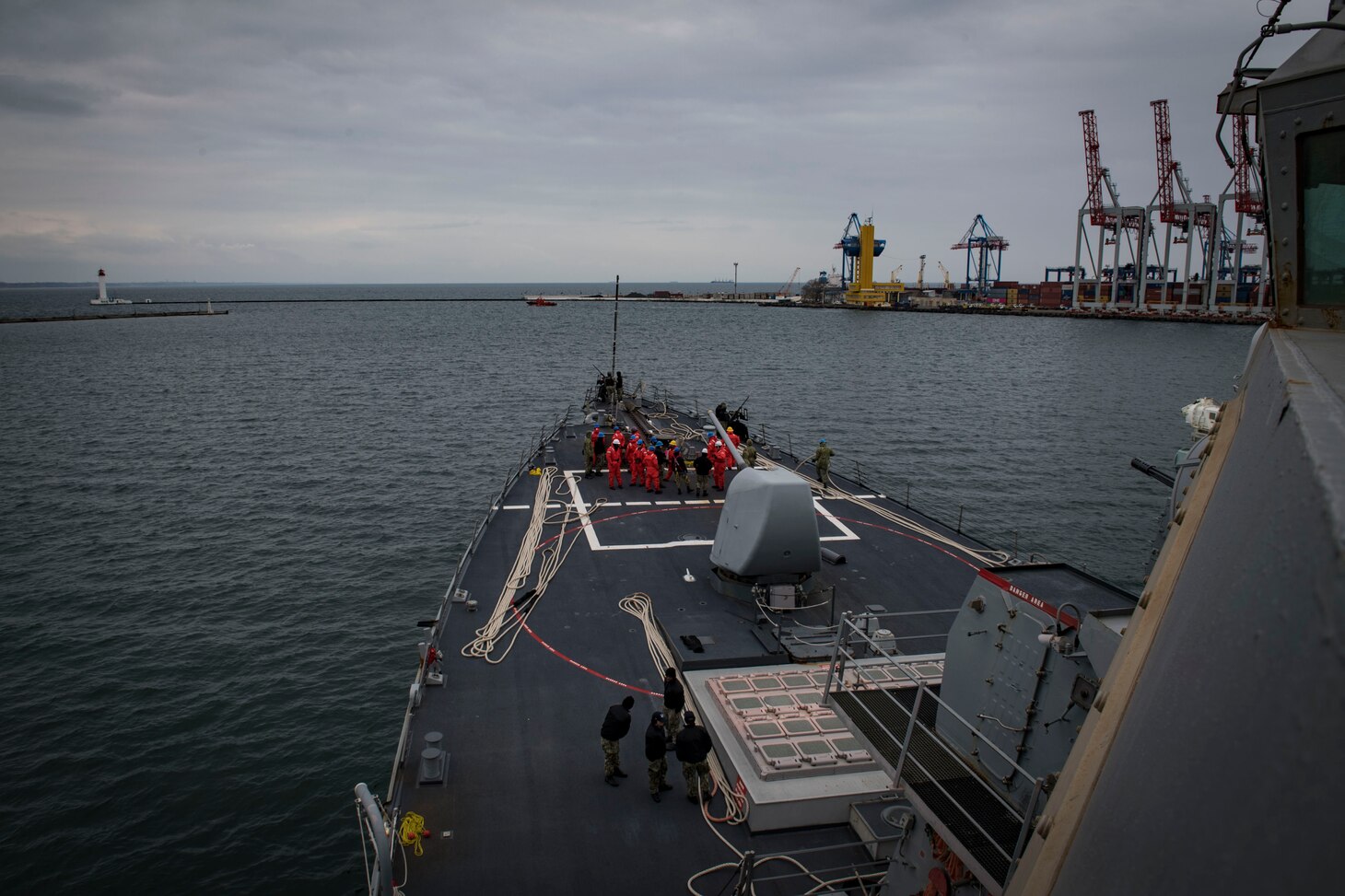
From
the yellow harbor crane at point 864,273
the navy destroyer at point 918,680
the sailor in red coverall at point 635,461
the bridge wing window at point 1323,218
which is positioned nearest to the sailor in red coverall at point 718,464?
the navy destroyer at point 918,680

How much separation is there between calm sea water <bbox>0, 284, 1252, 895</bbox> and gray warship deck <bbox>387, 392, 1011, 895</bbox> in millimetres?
3708

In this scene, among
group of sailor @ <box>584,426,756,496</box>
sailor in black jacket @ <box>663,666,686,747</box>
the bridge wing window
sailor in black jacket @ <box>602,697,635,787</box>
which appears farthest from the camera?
group of sailor @ <box>584,426,756,496</box>

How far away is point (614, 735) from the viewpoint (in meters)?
9.27

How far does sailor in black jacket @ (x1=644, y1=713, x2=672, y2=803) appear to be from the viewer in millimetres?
8992

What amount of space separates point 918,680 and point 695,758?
10.5ft

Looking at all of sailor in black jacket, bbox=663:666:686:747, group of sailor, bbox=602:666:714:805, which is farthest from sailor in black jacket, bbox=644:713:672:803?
sailor in black jacket, bbox=663:666:686:747

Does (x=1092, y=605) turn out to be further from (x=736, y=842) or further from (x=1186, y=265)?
(x=1186, y=265)

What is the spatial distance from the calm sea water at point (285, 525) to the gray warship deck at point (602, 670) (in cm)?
371

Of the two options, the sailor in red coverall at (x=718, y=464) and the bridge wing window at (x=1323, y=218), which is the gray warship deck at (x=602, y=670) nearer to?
the sailor in red coverall at (x=718, y=464)

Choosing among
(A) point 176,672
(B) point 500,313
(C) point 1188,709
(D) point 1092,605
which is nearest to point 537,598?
(A) point 176,672

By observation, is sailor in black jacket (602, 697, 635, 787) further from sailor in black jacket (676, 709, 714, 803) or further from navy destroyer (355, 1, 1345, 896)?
sailor in black jacket (676, 709, 714, 803)

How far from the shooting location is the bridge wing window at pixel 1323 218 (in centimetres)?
446

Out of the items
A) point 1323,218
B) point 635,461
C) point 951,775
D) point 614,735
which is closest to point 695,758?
point 614,735

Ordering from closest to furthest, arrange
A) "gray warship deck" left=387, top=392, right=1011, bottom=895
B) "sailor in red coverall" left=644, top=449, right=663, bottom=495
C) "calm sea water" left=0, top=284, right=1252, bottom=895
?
"gray warship deck" left=387, top=392, right=1011, bottom=895 → "calm sea water" left=0, top=284, right=1252, bottom=895 → "sailor in red coverall" left=644, top=449, right=663, bottom=495
